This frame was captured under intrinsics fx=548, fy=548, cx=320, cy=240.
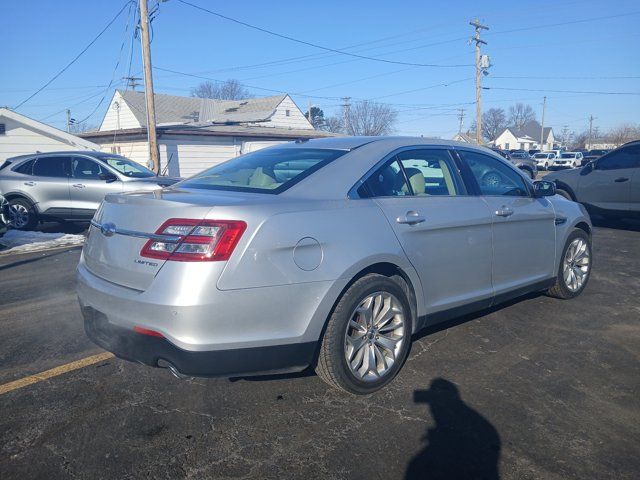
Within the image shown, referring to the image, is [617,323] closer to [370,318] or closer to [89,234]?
[370,318]

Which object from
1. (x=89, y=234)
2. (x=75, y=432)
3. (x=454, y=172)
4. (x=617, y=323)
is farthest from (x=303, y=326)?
(x=617, y=323)

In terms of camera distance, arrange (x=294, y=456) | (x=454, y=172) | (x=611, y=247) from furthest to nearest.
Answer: (x=611, y=247) < (x=454, y=172) < (x=294, y=456)

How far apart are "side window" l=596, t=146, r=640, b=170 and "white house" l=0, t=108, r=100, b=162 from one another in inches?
721

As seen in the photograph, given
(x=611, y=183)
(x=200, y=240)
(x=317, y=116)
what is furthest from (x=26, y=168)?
(x=317, y=116)

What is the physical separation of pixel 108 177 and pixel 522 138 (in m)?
96.5

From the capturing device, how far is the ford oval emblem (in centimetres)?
329

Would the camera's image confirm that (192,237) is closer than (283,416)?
Yes

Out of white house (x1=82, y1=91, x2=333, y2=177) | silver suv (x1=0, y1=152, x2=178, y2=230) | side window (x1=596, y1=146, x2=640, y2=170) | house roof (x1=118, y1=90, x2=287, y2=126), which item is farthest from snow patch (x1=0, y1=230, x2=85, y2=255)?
house roof (x1=118, y1=90, x2=287, y2=126)

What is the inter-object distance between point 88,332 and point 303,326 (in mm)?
1388

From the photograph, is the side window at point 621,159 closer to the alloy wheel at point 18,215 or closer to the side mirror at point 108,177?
the side mirror at point 108,177

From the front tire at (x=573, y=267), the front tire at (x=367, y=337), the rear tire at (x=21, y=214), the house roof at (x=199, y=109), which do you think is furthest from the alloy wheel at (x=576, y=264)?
the house roof at (x=199, y=109)

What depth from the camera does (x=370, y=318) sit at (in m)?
3.49

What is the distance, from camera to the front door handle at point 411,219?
3691 millimetres

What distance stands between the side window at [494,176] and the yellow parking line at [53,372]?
128 inches
